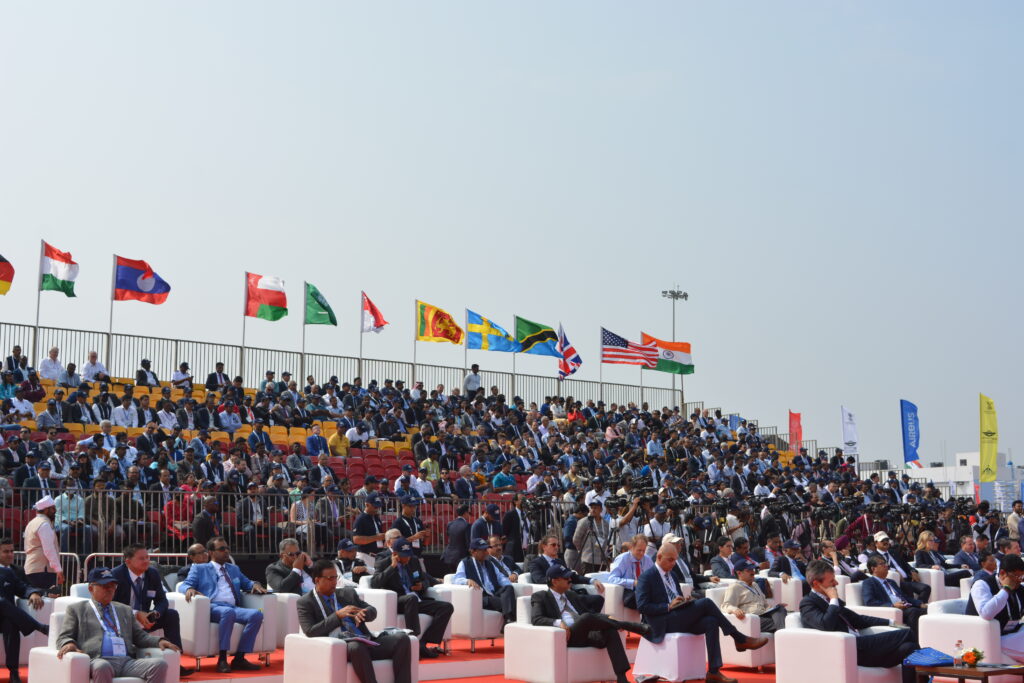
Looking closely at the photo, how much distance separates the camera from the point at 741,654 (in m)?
13.3

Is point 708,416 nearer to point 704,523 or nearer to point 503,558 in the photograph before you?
point 704,523

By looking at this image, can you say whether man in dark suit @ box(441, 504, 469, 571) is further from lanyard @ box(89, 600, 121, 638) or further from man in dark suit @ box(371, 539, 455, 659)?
lanyard @ box(89, 600, 121, 638)

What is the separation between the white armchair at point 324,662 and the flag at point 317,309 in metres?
22.0

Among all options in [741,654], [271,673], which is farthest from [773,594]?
[271,673]

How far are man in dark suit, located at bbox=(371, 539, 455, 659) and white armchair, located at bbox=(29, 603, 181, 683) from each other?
13.2ft

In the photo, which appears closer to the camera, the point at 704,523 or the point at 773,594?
the point at 773,594

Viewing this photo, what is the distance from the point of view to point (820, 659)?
35.9 feet

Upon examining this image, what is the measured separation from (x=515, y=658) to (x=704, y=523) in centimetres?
902

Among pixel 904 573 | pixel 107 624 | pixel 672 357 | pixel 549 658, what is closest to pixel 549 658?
pixel 549 658

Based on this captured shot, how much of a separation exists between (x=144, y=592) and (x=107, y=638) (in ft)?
5.13

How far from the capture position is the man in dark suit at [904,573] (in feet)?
56.1

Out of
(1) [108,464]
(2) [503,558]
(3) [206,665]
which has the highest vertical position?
(1) [108,464]

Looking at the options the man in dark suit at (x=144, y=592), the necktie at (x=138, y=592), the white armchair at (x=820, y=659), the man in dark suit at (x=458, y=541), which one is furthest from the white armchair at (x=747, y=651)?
the necktie at (x=138, y=592)

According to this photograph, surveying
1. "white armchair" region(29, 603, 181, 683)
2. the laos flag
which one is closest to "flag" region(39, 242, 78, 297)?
the laos flag
